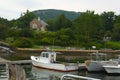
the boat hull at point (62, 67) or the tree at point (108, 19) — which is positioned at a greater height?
the tree at point (108, 19)

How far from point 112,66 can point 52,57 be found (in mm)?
9324

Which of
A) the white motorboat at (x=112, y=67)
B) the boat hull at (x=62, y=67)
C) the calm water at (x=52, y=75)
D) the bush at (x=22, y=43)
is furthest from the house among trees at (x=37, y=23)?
the white motorboat at (x=112, y=67)

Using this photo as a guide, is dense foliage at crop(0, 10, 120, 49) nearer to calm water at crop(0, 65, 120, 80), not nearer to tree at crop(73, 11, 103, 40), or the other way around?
Answer: tree at crop(73, 11, 103, 40)

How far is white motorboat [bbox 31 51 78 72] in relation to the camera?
4622 centimetres

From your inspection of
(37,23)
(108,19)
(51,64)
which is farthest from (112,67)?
(37,23)

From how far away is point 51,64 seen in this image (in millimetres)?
47969

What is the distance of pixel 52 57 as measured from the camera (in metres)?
49.5

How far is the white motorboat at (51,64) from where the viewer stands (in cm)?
4622

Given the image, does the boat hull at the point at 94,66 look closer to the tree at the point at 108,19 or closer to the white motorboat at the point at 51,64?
the white motorboat at the point at 51,64

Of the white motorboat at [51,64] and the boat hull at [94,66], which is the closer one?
the boat hull at [94,66]

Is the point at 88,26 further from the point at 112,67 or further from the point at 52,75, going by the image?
the point at 52,75

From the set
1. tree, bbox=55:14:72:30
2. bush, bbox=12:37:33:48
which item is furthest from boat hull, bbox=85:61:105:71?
tree, bbox=55:14:72:30

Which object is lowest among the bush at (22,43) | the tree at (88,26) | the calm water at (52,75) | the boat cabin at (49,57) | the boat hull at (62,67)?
the calm water at (52,75)

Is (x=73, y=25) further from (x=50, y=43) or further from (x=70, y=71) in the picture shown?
(x=70, y=71)
